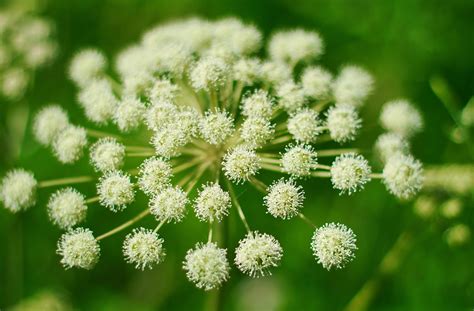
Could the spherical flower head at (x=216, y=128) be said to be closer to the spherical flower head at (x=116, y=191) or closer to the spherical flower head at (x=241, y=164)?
the spherical flower head at (x=241, y=164)

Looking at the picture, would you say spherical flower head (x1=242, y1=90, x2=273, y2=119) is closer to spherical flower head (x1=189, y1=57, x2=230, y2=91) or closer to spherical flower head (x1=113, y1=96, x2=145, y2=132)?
spherical flower head (x1=189, y1=57, x2=230, y2=91)

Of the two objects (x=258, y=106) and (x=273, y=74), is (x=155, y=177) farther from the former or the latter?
(x=273, y=74)

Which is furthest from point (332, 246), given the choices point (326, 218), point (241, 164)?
point (326, 218)

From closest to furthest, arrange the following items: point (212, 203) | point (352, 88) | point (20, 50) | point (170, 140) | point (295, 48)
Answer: point (212, 203) < point (170, 140) < point (352, 88) < point (295, 48) < point (20, 50)

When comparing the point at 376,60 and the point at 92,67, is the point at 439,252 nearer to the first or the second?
the point at 376,60

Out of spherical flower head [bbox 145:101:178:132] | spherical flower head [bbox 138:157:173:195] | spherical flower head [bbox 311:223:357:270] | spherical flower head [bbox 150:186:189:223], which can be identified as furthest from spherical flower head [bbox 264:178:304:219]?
spherical flower head [bbox 145:101:178:132]

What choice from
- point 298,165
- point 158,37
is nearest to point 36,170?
point 158,37
